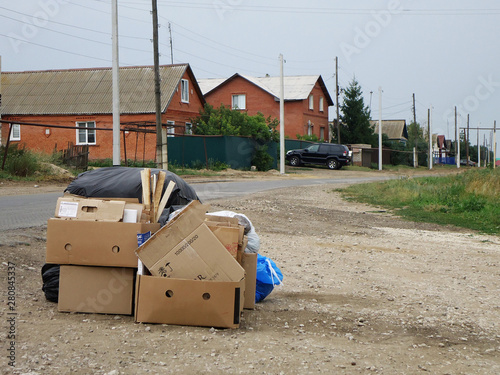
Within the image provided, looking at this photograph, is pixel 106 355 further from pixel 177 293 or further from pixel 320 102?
pixel 320 102

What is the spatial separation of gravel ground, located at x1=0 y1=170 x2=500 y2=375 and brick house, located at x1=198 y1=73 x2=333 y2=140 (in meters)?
45.4

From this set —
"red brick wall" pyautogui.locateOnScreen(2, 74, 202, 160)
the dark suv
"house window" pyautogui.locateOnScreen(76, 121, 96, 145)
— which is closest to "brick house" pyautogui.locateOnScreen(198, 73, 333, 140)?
the dark suv

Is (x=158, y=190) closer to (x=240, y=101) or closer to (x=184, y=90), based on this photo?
(x=184, y=90)

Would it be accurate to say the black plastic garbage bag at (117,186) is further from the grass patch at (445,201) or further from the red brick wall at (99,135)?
the red brick wall at (99,135)

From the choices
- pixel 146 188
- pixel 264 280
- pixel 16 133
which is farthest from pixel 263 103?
pixel 146 188

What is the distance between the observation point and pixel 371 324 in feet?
19.3

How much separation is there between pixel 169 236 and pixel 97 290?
91 cm

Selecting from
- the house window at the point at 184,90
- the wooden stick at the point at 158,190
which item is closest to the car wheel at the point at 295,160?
the house window at the point at 184,90

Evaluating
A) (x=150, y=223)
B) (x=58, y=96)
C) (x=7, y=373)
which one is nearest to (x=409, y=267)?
(x=150, y=223)

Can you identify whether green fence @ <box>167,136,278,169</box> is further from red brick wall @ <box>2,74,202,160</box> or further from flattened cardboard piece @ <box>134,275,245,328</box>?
flattened cardboard piece @ <box>134,275,245,328</box>

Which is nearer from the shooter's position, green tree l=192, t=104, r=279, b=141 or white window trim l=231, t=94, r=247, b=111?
green tree l=192, t=104, r=279, b=141

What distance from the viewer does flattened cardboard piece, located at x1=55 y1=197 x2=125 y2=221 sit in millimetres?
5695

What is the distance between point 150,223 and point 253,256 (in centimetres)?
104

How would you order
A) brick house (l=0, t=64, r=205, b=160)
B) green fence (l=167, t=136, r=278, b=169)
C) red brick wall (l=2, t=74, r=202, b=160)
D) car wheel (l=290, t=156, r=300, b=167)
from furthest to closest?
car wheel (l=290, t=156, r=300, b=167) < brick house (l=0, t=64, r=205, b=160) < red brick wall (l=2, t=74, r=202, b=160) < green fence (l=167, t=136, r=278, b=169)
